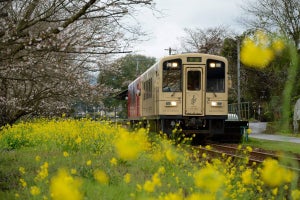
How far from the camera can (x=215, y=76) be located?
15047 millimetres

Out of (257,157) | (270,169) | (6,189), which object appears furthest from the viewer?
(257,157)

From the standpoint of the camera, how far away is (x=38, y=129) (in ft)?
42.5

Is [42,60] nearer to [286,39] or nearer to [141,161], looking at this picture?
[141,161]

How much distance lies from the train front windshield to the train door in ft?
0.86

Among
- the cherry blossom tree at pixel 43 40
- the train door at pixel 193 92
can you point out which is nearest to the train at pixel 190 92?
the train door at pixel 193 92

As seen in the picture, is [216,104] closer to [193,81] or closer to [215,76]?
→ [215,76]

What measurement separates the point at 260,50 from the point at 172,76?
1328 cm

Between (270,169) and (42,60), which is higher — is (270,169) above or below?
below

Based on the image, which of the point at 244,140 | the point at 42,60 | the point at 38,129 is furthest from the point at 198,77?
the point at 42,60

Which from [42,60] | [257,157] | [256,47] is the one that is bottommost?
[257,157]

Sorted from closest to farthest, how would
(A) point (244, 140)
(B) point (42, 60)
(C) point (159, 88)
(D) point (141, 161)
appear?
(D) point (141, 161), (B) point (42, 60), (C) point (159, 88), (A) point (244, 140)

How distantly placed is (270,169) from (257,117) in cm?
3055

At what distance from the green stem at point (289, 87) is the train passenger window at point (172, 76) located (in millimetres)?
13040

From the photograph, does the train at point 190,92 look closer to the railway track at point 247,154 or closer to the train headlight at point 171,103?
the train headlight at point 171,103
